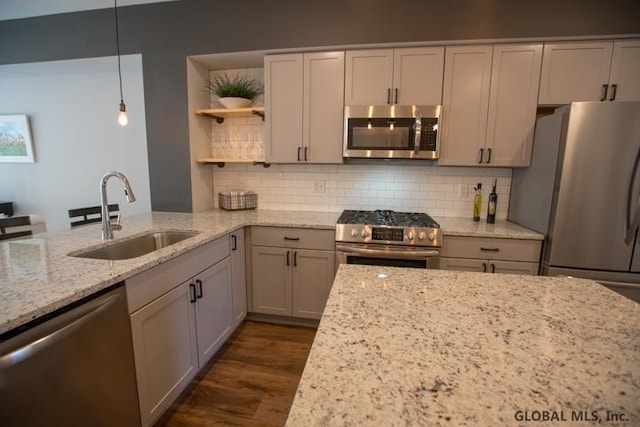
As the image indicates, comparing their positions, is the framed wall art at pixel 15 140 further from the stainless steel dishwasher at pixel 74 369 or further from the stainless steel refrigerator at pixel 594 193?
the stainless steel refrigerator at pixel 594 193

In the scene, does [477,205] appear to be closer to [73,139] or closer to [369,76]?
[369,76]

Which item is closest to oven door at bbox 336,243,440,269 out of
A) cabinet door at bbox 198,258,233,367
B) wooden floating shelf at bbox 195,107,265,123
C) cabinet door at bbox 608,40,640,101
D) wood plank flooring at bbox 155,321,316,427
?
wood plank flooring at bbox 155,321,316,427

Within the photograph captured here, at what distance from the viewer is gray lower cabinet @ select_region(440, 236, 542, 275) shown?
2229 millimetres

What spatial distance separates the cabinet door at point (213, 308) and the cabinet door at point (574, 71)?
9.35 ft

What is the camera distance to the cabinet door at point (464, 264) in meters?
2.29

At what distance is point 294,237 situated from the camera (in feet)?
8.34

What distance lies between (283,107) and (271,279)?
5.11ft

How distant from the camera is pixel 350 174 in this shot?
297 centimetres

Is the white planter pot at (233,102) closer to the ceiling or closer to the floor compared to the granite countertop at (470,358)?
closer to the ceiling

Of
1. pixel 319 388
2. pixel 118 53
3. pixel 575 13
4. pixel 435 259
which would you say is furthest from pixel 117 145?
pixel 575 13

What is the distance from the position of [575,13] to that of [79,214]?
4.15 meters

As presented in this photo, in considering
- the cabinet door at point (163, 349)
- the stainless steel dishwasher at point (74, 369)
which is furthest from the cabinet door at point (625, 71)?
the stainless steel dishwasher at point (74, 369)

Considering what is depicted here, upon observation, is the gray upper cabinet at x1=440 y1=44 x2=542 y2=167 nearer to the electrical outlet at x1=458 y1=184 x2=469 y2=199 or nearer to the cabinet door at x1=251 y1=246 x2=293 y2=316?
the electrical outlet at x1=458 y1=184 x2=469 y2=199

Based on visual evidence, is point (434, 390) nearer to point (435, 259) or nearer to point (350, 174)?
point (435, 259)
